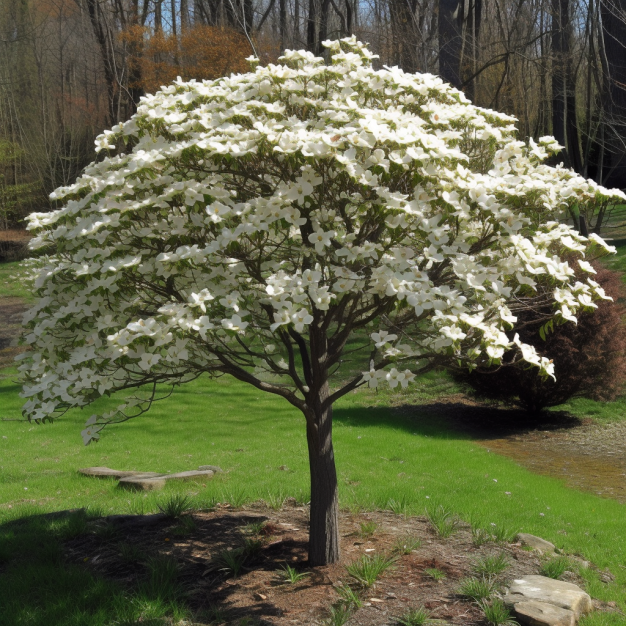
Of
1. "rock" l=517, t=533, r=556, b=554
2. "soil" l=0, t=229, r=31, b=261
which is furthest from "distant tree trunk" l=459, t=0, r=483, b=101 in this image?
"soil" l=0, t=229, r=31, b=261

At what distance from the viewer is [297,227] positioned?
12.1 ft

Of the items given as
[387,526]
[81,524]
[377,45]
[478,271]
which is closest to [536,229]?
[478,271]

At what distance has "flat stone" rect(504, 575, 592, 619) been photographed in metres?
4.11

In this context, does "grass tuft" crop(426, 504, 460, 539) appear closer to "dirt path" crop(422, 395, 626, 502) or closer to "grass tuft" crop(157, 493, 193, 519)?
"grass tuft" crop(157, 493, 193, 519)

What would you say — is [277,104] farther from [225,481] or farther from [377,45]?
[377,45]

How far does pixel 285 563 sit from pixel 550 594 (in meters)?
1.80

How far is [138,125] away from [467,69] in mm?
15795

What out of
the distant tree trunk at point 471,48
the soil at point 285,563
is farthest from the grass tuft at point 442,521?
the distant tree trunk at point 471,48

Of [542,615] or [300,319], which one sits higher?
[300,319]

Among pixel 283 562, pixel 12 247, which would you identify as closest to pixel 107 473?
pixel 283 562

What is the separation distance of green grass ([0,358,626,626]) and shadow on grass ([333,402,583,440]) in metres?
0.08

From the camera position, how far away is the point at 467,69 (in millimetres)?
17938

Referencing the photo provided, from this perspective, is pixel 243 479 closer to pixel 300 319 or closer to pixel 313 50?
pixel 300 319

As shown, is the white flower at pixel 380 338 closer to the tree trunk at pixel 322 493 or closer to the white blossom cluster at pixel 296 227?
the white blossom cluster at pixel 296 227
